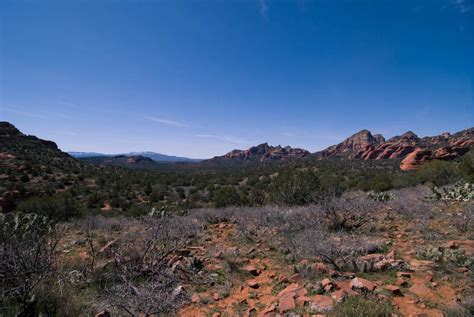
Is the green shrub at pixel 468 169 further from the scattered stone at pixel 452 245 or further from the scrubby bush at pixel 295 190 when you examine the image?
the scattered stone at pixel 452 245

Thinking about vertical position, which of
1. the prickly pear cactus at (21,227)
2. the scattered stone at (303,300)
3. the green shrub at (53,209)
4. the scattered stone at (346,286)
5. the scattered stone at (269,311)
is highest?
the scattered stone at (346,286)

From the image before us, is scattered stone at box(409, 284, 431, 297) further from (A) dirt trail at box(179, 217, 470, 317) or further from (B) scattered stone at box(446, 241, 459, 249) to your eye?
(B) scattered stone at box(446, 241, 459, 249)

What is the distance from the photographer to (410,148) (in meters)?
75.1

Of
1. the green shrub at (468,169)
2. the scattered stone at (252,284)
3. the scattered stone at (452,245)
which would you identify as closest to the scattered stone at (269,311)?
the scattered stone at (252,284)

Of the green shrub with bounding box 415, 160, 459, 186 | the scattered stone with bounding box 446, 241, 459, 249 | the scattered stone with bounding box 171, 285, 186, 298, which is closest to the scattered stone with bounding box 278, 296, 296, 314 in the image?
the scattered stone with bounding box 171, 285, 186, 298

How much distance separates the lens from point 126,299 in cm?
→ 376

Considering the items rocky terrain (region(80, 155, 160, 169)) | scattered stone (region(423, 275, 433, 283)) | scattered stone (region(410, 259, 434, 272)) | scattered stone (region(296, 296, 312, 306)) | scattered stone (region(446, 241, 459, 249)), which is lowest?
scattered stone (region(296, 296, 312, 306))

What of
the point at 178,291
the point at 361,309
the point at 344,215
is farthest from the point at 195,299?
the point at 344,215

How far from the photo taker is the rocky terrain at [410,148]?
44.5 meters

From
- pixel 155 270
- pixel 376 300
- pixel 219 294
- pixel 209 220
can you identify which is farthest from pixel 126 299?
pixel 209 220

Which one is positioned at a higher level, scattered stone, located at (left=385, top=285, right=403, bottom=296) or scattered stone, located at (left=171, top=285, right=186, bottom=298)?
scattered stone, located at (left=385, top=285, right=403, bottom=296)

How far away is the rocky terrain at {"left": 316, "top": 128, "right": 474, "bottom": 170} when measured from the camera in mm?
44500

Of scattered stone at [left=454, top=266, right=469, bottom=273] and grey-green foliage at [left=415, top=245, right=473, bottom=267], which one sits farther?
grey-green foliage at [left=415, top=245, right=473, bottom=267]

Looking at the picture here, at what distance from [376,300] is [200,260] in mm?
3654
